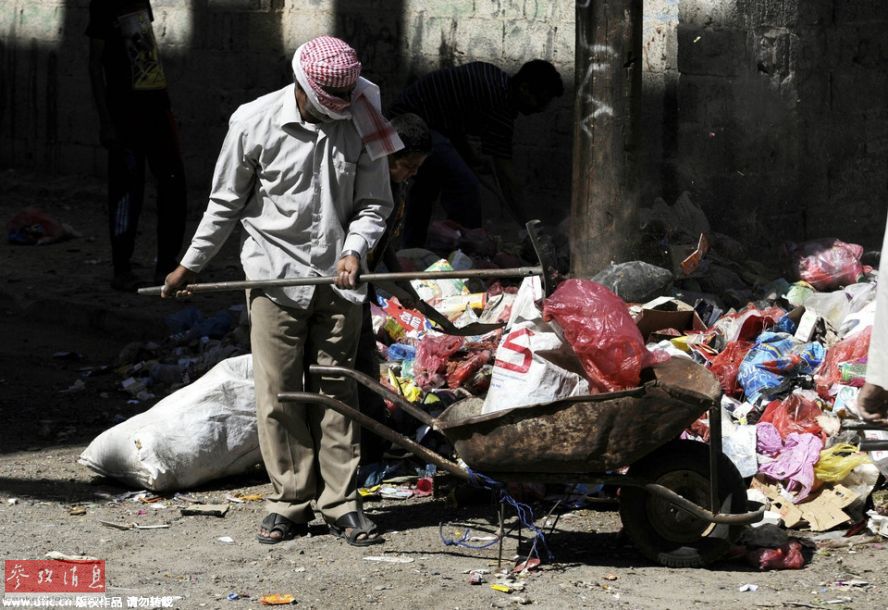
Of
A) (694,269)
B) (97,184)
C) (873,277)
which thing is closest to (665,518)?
(694,269)

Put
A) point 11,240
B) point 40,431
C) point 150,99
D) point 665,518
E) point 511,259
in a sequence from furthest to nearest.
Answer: point 11,240, point 150,99, point 511,259, point 40,431, point 665,518

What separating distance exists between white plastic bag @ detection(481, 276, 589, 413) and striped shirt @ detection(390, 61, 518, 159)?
3.28 m

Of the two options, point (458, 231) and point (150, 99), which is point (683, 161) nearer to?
point (458, 231)

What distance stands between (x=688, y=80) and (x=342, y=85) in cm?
426

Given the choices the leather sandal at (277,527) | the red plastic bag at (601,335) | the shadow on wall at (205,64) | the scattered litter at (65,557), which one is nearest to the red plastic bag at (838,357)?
the red plastic bag at (601,335)

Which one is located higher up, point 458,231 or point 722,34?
point 722,34

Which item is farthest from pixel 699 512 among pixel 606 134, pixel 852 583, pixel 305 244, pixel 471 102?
pixel 471 102

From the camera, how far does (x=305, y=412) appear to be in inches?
197

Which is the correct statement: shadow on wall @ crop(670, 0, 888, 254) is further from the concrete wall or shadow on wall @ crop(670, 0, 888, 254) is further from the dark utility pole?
the dark utility pole

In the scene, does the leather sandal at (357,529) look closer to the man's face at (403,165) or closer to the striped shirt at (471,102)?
the man's face at (403,165)

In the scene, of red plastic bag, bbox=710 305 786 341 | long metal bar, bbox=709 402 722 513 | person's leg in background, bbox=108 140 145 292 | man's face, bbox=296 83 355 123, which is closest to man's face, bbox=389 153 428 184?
man's face, bbox=296 83 355 123

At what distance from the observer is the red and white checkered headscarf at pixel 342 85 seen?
457 cm

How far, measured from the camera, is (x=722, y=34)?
26.9 feet

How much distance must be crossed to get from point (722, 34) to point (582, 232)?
2.30 meters
